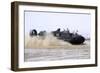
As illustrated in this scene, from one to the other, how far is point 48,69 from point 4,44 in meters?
0.35

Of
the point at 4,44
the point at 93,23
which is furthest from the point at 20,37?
the point at 93,23

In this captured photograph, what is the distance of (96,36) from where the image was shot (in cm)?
177

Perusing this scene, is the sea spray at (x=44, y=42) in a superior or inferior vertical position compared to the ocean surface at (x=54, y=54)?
superior

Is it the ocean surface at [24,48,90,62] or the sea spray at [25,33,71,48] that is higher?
the sea spray at [25,33,71,48]

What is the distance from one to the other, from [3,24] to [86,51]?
0.65m

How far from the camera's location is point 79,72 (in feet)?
5.66

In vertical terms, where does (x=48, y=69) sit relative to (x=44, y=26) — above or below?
below

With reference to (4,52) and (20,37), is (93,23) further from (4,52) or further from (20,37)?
(4,52)

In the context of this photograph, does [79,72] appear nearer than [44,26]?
No

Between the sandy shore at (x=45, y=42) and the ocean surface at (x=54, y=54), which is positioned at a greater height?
the sandy shore at (x=45, y=42)

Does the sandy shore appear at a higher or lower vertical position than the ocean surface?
higher

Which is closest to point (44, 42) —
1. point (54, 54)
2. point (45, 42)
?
point (45, 42)

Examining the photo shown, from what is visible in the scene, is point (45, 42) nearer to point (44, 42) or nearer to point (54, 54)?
point (44, 42)

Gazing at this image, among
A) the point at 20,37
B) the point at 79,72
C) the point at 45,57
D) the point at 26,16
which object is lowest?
the point at 79,72
